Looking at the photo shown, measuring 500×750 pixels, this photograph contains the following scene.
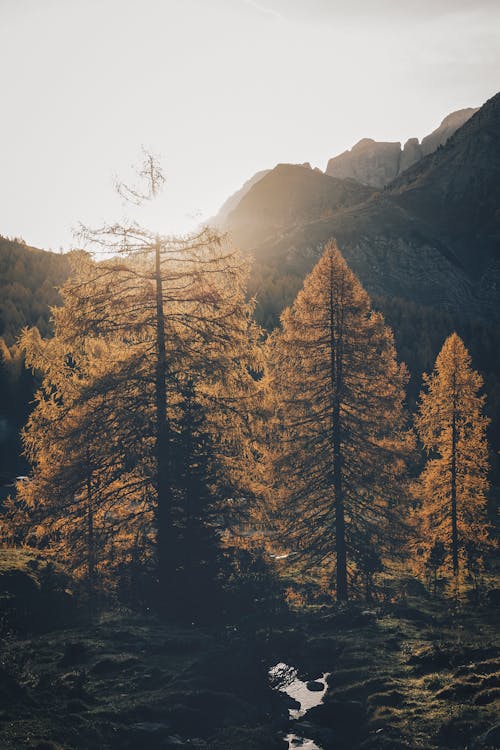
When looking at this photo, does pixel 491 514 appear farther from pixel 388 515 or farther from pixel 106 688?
pixel 106 688

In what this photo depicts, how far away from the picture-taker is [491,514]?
1745 inches

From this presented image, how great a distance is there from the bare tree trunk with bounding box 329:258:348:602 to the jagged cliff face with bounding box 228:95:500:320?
339 ft

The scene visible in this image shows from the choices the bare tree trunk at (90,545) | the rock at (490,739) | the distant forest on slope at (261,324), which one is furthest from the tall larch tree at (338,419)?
the distant forest on slope at (261,324)

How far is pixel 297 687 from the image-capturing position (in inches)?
514

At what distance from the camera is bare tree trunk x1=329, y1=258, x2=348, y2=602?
66.7 feet

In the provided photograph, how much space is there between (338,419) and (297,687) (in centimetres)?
965

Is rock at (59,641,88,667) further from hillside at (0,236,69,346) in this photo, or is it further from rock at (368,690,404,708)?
hillside at (0,236,69,346)

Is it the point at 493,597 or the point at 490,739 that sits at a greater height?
the point at 490,739

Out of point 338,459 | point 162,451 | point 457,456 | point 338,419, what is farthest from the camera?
point 457,456

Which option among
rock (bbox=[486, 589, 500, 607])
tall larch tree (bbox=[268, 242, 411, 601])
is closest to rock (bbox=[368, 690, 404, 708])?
tall larch tree (bbox=[268, 242, 411, 601])

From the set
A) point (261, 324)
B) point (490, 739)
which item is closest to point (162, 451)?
point (490, 739)

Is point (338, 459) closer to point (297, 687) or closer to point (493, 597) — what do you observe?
point (297, 687)

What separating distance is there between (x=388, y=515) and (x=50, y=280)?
4217 inches

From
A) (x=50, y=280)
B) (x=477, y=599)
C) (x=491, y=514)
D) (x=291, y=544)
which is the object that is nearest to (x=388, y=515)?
(x=291, y=544)
